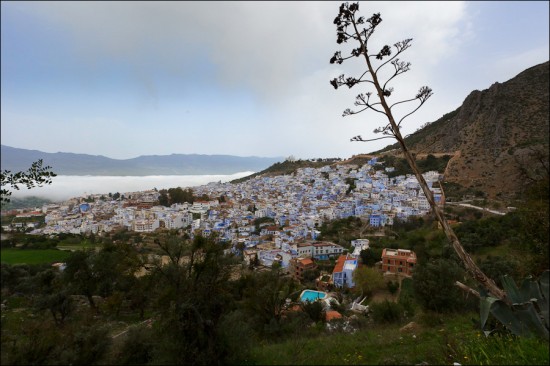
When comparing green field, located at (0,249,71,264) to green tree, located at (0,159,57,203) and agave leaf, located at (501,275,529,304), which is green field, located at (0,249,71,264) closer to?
green tree, located at (0,159,57,203)

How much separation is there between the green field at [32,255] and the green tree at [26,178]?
121cm

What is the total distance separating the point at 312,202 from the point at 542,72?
134ft

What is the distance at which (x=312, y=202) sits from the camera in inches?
2099

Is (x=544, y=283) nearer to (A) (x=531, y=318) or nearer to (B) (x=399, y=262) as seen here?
(A) (x=531, y=318)

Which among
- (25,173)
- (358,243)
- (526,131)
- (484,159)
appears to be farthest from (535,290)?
(526,131)

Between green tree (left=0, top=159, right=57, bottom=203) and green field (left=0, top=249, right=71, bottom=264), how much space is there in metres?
1.21

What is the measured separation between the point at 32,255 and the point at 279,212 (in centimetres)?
4202

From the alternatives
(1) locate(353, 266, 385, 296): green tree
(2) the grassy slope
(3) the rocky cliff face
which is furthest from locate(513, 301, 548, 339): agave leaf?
(3) the rocky cliff face

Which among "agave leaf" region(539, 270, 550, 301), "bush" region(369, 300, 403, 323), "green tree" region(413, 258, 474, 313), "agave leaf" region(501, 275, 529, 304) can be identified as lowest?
"bush" region(369, 300, 403, 323)

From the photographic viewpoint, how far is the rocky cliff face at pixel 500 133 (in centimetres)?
3656

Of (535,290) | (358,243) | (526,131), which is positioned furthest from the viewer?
(526,131)

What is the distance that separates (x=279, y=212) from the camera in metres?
49.1

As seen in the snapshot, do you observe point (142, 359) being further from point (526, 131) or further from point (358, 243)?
point (526, 131)

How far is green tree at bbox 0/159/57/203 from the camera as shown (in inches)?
189
